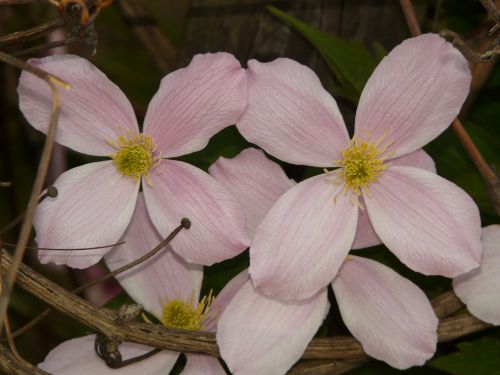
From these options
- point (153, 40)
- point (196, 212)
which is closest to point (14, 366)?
point (196, 212)

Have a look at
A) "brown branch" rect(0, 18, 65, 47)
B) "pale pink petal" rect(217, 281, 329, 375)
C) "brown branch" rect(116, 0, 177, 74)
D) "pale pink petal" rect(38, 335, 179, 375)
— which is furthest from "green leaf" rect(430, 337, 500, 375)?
"brown branch" rect(116, 0, 177, 74)

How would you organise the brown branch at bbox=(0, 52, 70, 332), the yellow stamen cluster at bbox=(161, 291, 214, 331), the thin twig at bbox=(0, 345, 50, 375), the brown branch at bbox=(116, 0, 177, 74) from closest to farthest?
1. the brown branch at bbox=(0, 52, 70, 332)
2. the thin twig at bbox=(0, 345, 50, 375)
3. the yellow stamen cluster at bbox=(161, 291, 214, 331)
4. the brown branch at bbox=(116, 0, 177, 74)

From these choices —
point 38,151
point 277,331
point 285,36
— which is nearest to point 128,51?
point 38,151

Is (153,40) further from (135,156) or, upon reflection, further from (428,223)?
(428,223)

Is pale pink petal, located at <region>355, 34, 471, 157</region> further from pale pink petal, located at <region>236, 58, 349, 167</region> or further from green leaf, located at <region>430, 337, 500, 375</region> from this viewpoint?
green leaf, located at <region>430, 337, 500, 375</region>

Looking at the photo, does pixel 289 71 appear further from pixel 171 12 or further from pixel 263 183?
pixel 171 12

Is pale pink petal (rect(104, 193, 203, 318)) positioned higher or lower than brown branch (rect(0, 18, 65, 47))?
lower
